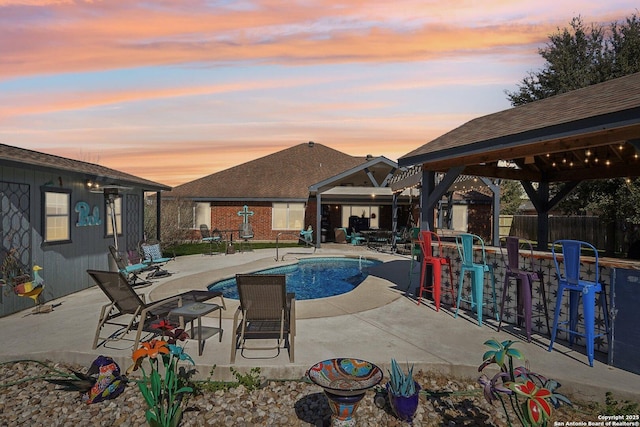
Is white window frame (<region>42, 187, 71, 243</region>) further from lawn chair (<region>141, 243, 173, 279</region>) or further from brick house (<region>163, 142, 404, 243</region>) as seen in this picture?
brick house (<region>163, 142, 404, 243</region>)

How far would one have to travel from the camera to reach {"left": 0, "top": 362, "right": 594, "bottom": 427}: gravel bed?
3.92m

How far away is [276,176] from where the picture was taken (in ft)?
83.9

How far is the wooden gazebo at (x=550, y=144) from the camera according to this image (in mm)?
5117

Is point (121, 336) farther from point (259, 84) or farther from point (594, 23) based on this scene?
point (594, 23)

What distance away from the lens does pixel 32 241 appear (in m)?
7.84

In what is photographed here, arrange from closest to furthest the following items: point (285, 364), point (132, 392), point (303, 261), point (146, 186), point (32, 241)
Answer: point (132, 392)
point (285, 364)
point (32, 241)
point (146, 186)
point (303, 261)

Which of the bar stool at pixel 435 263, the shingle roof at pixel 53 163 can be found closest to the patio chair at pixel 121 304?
the shingle roof at pixel 53 163

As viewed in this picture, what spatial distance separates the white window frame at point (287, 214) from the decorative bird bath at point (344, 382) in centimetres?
1933

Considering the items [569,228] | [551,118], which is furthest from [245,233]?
[569,228]

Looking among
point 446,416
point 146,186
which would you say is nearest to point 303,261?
point 146,186

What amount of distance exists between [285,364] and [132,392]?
1.78m

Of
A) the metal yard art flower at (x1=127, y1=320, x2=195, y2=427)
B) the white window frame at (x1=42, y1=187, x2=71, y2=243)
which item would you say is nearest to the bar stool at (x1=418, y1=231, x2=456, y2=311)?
the metal yard art flower at (x1=127, y1=320, x2=195, y2=427)

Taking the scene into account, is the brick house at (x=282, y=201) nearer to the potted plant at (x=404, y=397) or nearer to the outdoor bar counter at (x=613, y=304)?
the outdoor bar counter at (x=613, y=304)

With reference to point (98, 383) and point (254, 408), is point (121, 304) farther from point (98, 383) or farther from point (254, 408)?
point (254, 408)
